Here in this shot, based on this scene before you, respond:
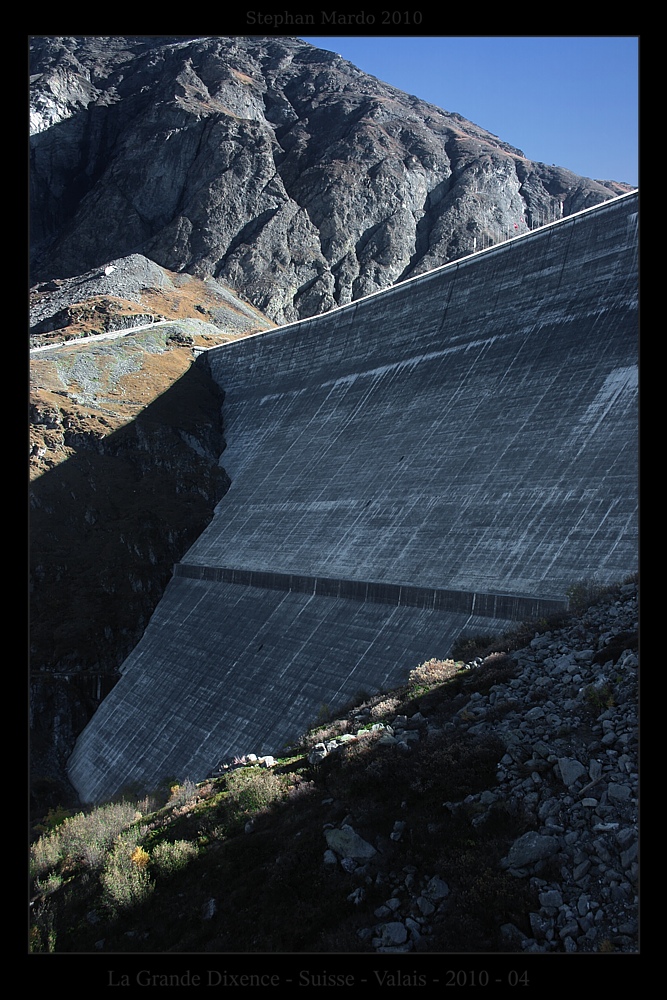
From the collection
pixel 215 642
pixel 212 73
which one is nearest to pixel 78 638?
pixel 215 642

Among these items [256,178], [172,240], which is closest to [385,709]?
[172,240]

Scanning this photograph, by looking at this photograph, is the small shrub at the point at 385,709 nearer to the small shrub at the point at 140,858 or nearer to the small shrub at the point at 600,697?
the small shrub at the point at 600,697

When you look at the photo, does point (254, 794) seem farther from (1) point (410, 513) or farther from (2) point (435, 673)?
(1) point (410, 513)

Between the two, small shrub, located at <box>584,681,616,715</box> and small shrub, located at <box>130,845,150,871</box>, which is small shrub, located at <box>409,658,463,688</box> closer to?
small shrub, located at <box>584,681,616,715</box>

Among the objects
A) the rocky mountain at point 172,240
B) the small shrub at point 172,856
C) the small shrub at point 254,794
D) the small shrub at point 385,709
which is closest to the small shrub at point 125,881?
the small shrub at point 172,856
